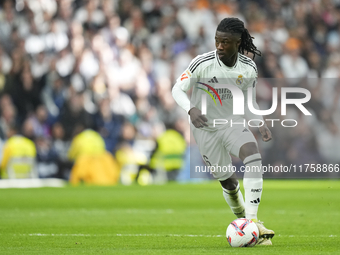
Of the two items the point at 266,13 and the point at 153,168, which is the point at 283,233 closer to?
the point at 153,168

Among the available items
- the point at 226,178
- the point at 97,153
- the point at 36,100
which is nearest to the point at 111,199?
the point at 97,153

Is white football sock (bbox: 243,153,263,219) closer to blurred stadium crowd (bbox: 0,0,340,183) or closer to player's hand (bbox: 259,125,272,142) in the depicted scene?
player's hand (bbox: 259,125,272,142)

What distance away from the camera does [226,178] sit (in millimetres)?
7094

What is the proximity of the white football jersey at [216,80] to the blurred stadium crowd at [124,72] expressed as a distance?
30.9 feet

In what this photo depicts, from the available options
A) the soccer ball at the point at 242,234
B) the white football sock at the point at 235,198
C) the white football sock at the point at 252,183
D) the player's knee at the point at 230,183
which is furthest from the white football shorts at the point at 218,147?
the soccer ball at the point at 242,234

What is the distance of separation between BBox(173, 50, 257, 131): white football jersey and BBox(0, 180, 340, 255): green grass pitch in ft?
4.41

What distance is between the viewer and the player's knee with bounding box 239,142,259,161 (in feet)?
21.2

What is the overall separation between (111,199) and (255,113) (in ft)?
21.0

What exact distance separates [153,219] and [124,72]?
9059 millimetres

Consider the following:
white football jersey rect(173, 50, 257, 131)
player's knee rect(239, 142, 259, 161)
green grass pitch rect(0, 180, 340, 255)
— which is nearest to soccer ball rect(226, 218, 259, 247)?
green grass pitch rect(0, 180, 340, 255)

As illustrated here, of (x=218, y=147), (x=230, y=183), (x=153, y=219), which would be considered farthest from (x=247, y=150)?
(x=153, y=219)

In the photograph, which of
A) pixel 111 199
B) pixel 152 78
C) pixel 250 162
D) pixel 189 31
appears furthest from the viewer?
pixel 189 31

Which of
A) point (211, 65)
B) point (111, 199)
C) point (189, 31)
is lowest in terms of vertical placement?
point (111, 199)

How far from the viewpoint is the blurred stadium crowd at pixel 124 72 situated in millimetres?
16531
